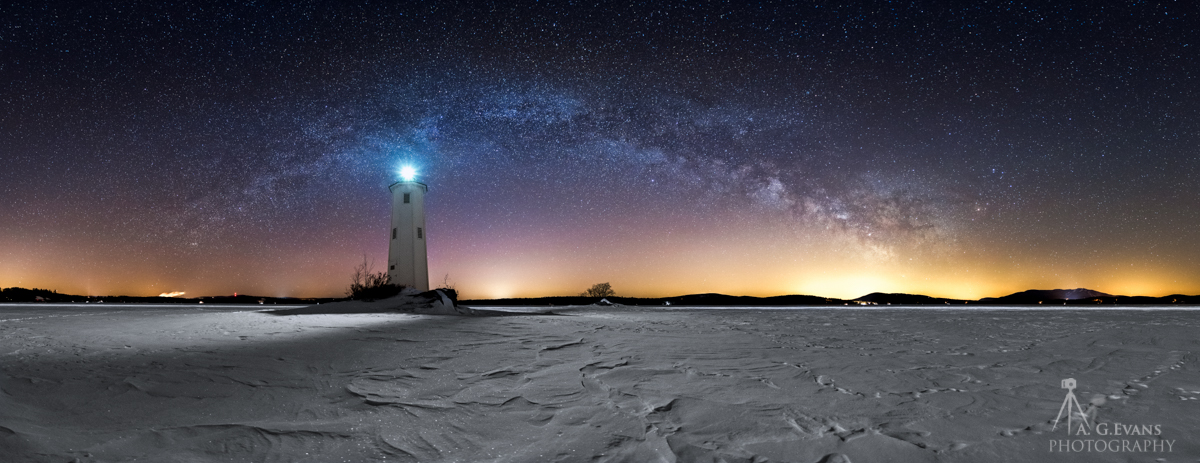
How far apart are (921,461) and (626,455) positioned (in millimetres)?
1412

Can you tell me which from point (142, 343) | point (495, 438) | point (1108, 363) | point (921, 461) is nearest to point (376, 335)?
point (142, 343)

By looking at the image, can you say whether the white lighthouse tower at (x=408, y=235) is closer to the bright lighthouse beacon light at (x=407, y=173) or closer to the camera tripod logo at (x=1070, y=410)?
the bright lighthouse beacon light at (x=407, y=173)

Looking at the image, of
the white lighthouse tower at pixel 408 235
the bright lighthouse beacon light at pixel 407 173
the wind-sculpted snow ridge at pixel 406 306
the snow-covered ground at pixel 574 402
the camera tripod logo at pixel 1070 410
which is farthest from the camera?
the bright lighthouse beacon light at pixel 407 173

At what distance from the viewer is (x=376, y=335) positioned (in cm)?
771

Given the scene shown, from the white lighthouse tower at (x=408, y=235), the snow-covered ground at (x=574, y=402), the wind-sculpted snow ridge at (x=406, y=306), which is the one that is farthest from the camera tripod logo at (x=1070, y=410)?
the white lighthouse tower at (x=408, y=235)

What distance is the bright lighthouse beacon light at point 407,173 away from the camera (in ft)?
84.9

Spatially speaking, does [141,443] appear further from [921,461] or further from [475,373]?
[921,461]

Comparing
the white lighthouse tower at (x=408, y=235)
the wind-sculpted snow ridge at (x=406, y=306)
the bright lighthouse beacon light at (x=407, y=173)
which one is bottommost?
the wind-sculpted snow ridge at (x=406, y=306)

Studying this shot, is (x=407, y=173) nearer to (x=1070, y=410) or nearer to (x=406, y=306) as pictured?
(x=406, y=306)

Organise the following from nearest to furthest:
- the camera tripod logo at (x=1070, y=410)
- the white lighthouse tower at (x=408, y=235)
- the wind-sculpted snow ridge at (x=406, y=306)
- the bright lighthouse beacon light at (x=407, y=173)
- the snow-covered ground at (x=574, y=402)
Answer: the snow-covered ground at (x=574, y=402) → the camera tripod logo at (x=1070, y=410) → the wind-sculpted snow ridge at (x=406, y=306) → the white lighthouse tower at (x=408, y=235) → the bright lighthouse beacon light at (x=407, y=173)

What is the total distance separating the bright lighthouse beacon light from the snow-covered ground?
2011cm

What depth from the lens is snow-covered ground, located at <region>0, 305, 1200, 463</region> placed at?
2518mm

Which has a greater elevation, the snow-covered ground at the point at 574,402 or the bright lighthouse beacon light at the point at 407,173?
the bright lighthouse beacon light at the point at 407,173

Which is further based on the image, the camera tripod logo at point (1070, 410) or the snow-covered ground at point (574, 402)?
the camera tripod logo at point (1070, 410)
